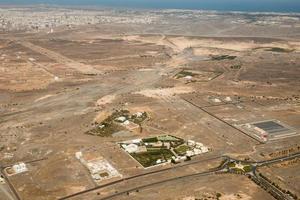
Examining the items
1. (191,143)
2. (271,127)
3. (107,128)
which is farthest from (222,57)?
(191,143)

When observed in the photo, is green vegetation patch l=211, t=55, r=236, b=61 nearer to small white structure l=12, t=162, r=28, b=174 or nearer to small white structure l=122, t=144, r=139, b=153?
small white structure l=122, t=144, r=139, b=153

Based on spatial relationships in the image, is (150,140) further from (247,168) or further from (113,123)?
(247,168)

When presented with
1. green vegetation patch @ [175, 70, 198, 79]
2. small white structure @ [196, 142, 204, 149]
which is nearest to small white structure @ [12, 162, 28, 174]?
small white structure @ [196, 142, 204, 149]

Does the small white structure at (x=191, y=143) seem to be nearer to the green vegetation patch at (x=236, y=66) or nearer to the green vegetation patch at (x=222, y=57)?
the green vegetation patch at (x=236, y=66)

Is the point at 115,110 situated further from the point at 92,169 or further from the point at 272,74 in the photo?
the point at 272,74

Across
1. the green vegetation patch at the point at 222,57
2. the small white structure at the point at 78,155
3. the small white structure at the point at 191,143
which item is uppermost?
the green vegetation patch at the point at 222,57

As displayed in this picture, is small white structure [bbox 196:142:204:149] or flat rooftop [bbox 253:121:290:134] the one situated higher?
flat rooftop [bbox 253:121:290:134]

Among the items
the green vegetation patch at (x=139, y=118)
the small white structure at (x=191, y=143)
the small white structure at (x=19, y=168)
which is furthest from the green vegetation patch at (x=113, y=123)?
the small white structure at (x=19, y=168)
